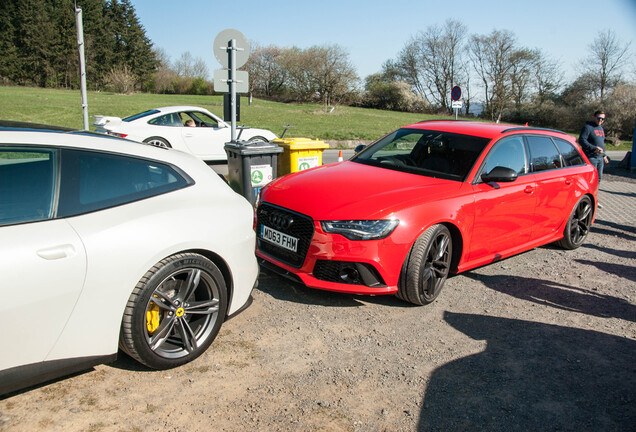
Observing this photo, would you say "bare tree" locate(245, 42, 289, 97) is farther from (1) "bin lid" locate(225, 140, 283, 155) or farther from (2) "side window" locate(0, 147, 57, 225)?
(2) "side window" locate(0, 147, 57, 225)

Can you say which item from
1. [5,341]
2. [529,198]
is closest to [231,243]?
[5,341]

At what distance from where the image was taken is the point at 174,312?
335cm

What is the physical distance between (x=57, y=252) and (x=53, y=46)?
229 ft

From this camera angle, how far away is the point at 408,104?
5316cm

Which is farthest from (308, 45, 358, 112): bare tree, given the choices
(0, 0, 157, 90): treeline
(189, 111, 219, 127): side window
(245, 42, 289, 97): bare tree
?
(189, 111, 219, 127): side window

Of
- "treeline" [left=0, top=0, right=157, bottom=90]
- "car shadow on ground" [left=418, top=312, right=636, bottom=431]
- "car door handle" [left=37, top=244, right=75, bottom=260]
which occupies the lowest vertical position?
"car shadow on ground" [left=418, top=312, right=636, bottom=431]

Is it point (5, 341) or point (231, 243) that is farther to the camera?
point (231, 243)

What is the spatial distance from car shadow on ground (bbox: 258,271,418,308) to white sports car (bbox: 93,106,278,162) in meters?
7.14

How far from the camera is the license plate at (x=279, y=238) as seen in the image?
4660 mm

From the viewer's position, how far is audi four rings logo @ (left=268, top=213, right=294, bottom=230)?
4723mm

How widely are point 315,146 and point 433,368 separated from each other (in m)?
4.92

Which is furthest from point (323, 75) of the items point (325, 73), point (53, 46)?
point (53, 46)

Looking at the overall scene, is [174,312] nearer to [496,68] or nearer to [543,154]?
[543,154]

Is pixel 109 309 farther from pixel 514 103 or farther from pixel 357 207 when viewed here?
pixel 514 103
